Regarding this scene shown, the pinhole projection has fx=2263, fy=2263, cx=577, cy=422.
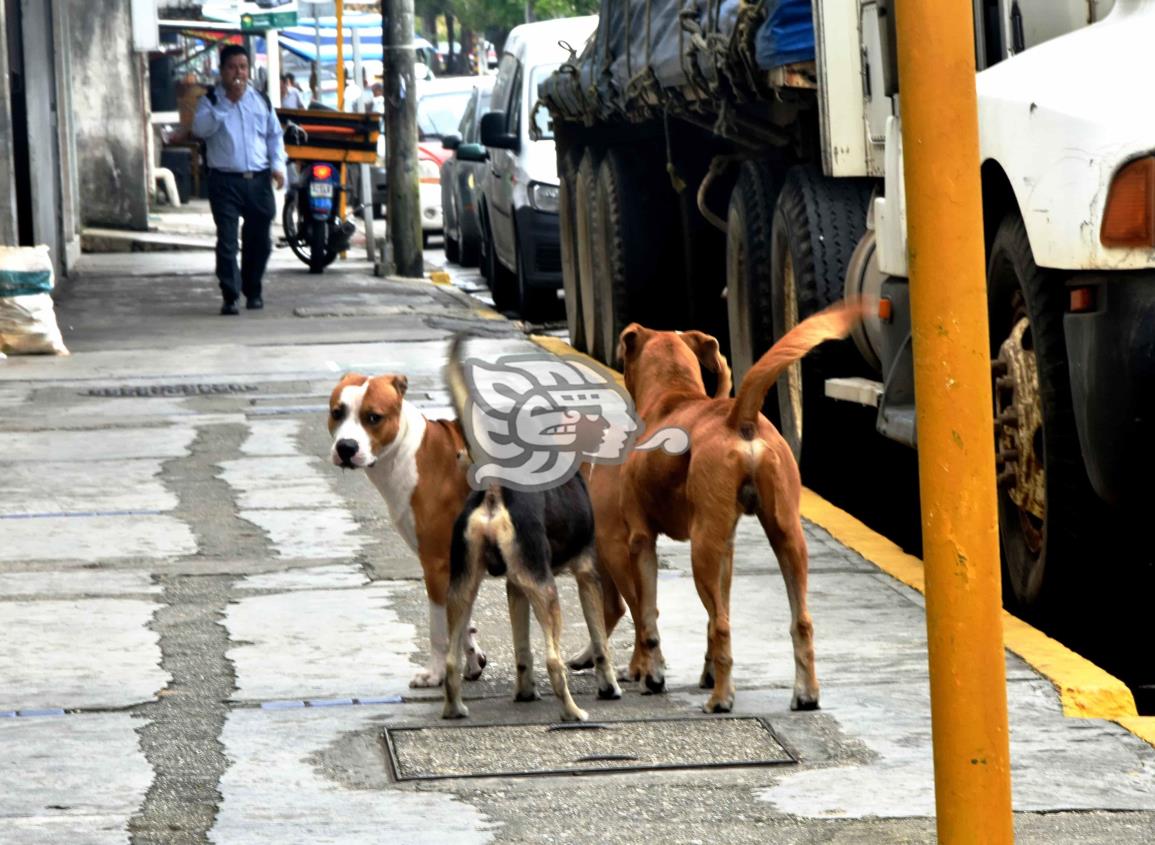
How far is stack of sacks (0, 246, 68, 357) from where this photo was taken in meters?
14.6

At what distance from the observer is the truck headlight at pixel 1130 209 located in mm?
5637

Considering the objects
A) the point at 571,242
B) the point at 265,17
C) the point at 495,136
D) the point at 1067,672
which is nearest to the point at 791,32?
the point at 1067,672

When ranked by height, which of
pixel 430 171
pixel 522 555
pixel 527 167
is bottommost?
A: pixel 522 555

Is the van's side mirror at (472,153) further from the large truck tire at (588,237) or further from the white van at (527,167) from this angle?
the large truck tire at (588,237)

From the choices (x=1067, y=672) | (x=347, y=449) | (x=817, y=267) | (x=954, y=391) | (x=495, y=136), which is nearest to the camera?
(x=954, y=391)

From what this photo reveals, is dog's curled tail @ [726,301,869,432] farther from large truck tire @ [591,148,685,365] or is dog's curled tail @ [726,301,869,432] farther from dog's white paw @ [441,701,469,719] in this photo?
large truck tire @ [591,148,685,365]

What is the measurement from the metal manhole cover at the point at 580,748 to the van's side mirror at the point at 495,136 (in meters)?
12.0

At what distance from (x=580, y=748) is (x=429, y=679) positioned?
2.48ft

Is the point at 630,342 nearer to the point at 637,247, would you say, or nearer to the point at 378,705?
the point at 378,705

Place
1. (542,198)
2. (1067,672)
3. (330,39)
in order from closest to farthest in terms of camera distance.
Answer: (1067,672)
(542,198)
(330,39)

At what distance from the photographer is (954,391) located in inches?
146

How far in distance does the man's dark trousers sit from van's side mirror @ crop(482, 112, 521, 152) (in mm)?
1810

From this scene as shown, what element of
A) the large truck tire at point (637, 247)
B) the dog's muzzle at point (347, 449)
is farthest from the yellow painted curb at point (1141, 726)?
the large truck tire at point (637, 247)

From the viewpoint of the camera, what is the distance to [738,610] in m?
6.73
